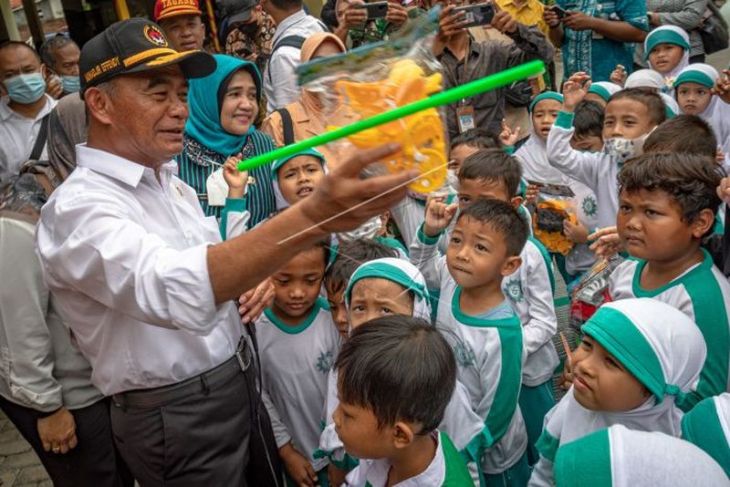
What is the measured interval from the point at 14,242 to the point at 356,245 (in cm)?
129

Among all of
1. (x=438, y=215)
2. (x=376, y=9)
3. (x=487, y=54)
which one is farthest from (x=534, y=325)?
(x=376, y=9)

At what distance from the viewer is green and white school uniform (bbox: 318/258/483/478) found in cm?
229

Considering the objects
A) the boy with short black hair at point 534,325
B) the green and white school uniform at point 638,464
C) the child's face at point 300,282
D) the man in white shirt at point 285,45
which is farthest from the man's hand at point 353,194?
the man in white shirt at point 285,45

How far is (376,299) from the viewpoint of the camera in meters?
2.44

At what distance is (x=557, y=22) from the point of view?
5449 mm

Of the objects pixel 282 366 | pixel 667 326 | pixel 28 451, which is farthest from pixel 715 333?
pixel 28 451

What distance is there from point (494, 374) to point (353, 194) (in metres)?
1.35

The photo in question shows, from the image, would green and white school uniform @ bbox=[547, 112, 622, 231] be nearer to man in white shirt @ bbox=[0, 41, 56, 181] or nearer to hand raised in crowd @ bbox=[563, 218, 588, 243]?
hand raised in crowd @ bbox=[563, 218, 588, 243]

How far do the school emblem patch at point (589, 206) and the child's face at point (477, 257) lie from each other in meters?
1.44

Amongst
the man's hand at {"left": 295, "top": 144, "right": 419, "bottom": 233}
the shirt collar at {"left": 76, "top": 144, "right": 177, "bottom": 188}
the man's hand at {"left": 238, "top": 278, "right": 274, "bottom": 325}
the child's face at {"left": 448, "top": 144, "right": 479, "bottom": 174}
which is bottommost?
the child's face at {"left": 448, "top": 144, "right": 479, "bottom": 174}

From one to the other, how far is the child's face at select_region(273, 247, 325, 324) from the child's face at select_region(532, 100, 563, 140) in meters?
2.34

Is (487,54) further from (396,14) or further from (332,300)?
(332,300)

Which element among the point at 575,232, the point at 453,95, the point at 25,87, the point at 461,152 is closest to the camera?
the point at 453,95

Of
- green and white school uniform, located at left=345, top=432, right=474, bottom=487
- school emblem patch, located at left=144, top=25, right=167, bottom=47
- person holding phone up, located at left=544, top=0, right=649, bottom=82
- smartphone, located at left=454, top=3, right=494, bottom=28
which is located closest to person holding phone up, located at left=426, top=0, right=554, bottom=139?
smartphone, located at left=454, top=3, right=494, bottom=28
